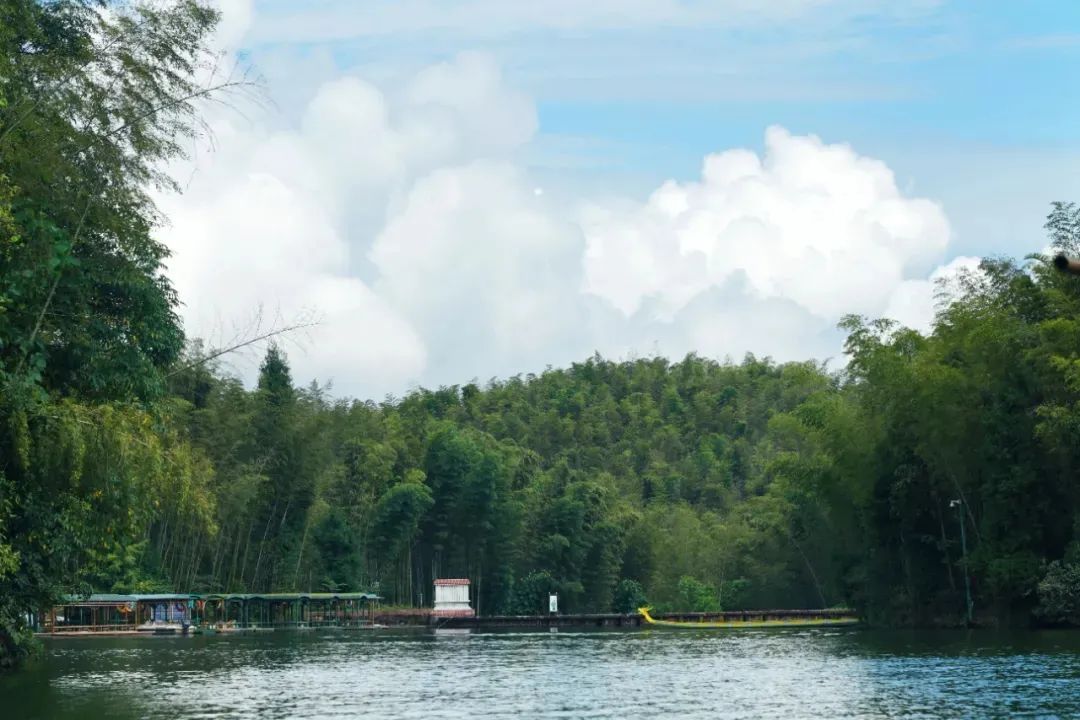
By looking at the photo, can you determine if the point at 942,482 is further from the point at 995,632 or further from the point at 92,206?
the point at 92,206

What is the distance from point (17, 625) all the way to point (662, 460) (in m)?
120

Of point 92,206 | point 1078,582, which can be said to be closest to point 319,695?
point 92,206

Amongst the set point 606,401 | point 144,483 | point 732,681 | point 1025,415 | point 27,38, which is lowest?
point 732,681

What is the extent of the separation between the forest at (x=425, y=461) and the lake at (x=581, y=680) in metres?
3.67

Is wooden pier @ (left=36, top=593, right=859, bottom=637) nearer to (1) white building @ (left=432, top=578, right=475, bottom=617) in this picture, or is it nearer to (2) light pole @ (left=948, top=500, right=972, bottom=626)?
(1) white building @ (left=432, top=578, right=475, bottom=617)

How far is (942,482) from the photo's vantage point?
56.2 m


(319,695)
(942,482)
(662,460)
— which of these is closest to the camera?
(319,695)

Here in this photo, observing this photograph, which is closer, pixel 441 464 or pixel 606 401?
pixel 441 464

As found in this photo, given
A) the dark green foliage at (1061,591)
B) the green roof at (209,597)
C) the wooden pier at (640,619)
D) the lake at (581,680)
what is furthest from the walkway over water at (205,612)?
the dark green foliage at (1061,591)

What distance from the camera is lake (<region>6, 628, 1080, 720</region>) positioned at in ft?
85.7

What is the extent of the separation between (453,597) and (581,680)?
5188cm

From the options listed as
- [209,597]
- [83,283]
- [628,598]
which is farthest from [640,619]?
[83,283]

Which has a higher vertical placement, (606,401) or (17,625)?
(606,401)

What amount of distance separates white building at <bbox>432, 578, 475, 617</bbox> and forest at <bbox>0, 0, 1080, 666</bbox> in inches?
301
